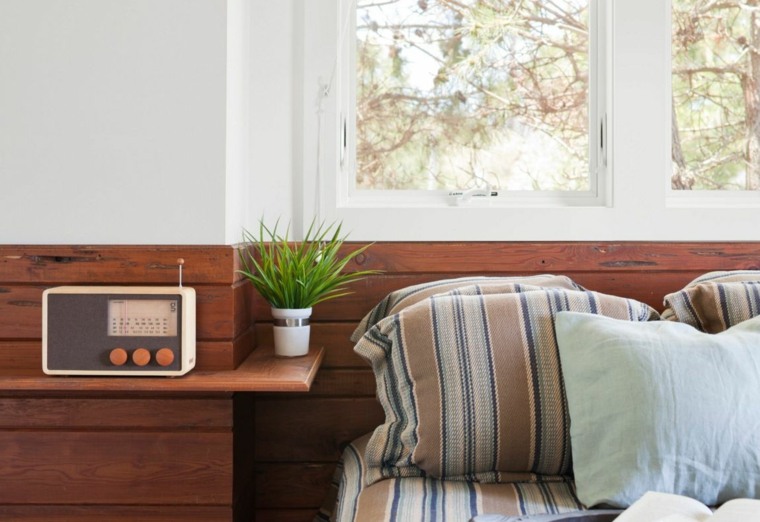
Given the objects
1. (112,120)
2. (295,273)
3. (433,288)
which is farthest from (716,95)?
(112,120)

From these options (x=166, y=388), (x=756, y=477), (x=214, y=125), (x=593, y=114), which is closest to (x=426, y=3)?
(x=593, y=114)

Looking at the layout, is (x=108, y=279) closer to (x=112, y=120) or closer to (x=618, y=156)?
(x=112, y=120)

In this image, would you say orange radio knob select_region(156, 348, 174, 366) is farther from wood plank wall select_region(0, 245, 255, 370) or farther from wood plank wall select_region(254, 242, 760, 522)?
wood plank wall select_region(254, 242, 760, 522)

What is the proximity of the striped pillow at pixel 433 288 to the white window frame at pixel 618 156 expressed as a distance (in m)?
0.22

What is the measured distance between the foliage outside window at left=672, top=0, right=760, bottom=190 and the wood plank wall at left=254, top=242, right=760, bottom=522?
308 millimetres

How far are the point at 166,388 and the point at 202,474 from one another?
8.8 inches

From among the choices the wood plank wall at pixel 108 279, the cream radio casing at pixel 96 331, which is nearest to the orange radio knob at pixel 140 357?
the cream radio casing at pixel 96 331

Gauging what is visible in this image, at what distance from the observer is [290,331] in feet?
5.45

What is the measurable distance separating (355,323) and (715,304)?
2.75 ft

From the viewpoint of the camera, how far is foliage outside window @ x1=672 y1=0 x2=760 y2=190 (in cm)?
199

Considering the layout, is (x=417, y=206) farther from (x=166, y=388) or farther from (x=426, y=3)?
(x=166, y=388)

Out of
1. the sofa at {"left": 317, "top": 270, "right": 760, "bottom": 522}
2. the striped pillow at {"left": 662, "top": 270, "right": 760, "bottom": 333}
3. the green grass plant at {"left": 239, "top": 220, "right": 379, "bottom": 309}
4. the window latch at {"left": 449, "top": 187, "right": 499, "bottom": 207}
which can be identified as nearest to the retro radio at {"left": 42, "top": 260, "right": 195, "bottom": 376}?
the green grass plant at {"left": 239, "top": 220, "right": 379, "bottom": 309}

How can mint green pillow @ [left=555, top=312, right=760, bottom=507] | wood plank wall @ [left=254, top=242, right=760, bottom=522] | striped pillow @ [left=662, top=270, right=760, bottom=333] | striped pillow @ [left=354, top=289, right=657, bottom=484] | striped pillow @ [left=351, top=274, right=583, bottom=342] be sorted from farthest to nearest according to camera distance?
wood plank wall @ [left=254, top=242, right=760, bottom=522]
striped pillow @ [left=351, top=274, right=583, bottom=342]
striped pillow @ [left=662, top=270, right=760, bottom=333]
striped pillow @ [left=354, top=289, right=657, bottom=484]
mint green pillow @ [left=555, top=312, right=760, bottom=507]

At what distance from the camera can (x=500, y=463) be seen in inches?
52.5
